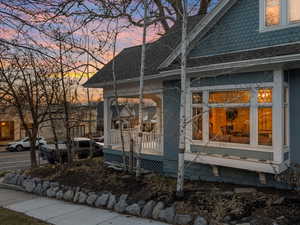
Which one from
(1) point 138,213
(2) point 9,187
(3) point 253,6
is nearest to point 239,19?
(3) point 253,6

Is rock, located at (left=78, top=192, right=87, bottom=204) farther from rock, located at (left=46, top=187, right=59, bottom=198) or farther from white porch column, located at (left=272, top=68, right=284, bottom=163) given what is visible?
white porch column, located at (left=272, top=68, right=284, bottom=163)

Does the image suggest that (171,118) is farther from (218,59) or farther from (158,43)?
(158,43)

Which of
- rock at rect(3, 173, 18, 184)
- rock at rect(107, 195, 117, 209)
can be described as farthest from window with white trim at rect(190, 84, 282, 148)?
rock at rect(3, 173, 18, 184)

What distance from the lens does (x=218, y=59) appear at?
6672 mm

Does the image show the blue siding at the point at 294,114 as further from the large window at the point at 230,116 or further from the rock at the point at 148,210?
the rock at the point at 148,210

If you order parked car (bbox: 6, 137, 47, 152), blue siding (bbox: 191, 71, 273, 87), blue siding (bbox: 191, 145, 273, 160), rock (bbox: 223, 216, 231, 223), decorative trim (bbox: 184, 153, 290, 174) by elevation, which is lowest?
parked car (bbox: 6, 137, 47, 152)

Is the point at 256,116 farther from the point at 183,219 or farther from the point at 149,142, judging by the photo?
the point at 149,142

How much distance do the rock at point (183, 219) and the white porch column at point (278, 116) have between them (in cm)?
254

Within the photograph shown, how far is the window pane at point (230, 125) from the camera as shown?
654cm

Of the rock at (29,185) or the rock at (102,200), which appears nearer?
the rock at (102,200)

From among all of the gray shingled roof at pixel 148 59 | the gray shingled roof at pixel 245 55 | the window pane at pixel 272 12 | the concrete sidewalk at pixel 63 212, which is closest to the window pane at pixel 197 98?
the gray shingled roof at pixel 245 55

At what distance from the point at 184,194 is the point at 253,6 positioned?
524 cm

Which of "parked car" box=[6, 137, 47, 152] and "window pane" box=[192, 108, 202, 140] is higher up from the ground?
"window pane" box=[192, 108, 202, 140]

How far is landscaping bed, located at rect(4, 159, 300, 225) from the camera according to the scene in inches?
190
